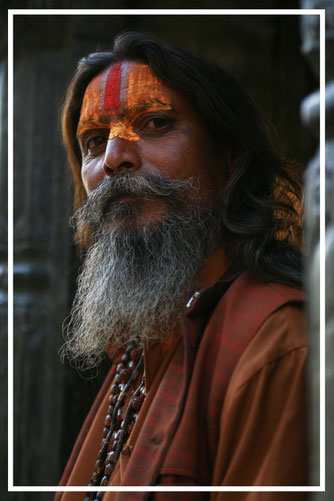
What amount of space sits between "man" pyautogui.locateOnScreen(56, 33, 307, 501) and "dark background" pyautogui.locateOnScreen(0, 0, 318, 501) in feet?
0.93

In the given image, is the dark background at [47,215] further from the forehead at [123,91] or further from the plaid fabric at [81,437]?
the forehead at [123,91]

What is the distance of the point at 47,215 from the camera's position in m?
1.91

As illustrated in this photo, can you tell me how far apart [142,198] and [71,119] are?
384 millimetres

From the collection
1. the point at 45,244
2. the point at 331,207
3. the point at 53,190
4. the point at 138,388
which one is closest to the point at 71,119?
the point at 53,190

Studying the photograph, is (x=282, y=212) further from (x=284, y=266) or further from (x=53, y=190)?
(x=53, y=190)

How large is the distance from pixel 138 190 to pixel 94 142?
0.67 feet

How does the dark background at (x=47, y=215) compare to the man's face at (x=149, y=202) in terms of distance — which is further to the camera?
the dark background at (x=47, y=215)

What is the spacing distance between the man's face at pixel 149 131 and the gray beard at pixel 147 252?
0.09ft

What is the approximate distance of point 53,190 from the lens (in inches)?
74.7

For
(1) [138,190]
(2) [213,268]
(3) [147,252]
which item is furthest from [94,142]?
(2) [213,268]

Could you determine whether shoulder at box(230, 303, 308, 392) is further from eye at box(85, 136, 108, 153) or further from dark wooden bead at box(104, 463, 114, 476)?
eye at box(85, 136, 108, 153)

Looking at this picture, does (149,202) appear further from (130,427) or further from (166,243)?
(130,427)

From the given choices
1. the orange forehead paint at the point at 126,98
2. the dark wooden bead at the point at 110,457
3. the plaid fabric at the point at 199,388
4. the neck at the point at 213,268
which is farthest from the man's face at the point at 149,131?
the dark wooden bead at the point at 110,457

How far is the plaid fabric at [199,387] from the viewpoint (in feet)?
3.33
